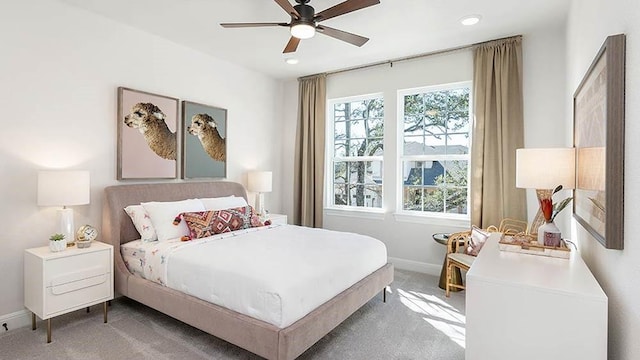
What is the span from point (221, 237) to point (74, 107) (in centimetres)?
179

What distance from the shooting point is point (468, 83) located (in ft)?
13.1

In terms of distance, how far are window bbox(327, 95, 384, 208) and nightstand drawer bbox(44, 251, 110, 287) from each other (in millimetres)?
3087

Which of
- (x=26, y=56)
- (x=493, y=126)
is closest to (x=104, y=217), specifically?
(x=26, y=56)

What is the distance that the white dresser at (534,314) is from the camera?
1.30m

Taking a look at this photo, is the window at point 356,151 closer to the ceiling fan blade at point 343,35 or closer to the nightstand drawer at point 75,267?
the ceiling fan blade at point 343,35

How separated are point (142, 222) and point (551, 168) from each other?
10.9 feet

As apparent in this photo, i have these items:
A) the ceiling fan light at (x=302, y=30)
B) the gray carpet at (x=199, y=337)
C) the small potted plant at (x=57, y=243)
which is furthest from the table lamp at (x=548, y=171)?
the small potted plant at (x=57, y=243)

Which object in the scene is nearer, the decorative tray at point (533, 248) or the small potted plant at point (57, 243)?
the decorative tray at point (533, 248)

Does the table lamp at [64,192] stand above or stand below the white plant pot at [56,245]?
above

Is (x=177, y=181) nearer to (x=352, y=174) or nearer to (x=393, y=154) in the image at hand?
(x=352, y=174)

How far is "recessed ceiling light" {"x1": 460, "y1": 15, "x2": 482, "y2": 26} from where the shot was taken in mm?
3135

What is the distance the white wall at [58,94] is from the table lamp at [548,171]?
142 inches

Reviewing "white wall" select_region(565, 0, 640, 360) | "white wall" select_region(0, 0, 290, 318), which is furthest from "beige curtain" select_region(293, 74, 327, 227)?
"white wall" select_region(565, 0, 640, 360)

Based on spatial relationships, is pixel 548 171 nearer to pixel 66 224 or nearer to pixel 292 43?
pixel 292 43
